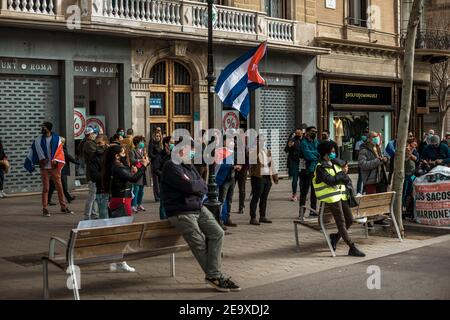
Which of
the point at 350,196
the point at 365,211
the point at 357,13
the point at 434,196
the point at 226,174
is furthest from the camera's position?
the point at 357,13

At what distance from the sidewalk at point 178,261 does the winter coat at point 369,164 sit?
95cm

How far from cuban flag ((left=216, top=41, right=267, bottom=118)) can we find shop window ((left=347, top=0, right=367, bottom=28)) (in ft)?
→ 54.9

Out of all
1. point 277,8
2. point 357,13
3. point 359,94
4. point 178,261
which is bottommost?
point 178,261

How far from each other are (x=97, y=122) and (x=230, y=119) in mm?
5215

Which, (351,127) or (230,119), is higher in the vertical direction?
(230,119)

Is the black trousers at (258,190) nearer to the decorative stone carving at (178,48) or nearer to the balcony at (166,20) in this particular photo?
the balcony at (166,20)

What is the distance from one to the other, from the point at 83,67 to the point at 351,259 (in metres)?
11.3

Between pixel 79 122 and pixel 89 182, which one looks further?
pixel 79 122

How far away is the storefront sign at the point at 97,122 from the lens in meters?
18.7

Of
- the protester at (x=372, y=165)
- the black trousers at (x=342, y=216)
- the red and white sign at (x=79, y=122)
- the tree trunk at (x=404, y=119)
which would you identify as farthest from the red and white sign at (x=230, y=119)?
the black trousers at (x=342, y=216)

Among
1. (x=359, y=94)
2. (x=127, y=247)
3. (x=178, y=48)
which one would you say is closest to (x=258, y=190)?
(x=127, y=247)

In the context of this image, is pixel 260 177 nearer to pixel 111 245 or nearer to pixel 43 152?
pixel 43 152

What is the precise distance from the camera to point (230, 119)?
22.5 m
